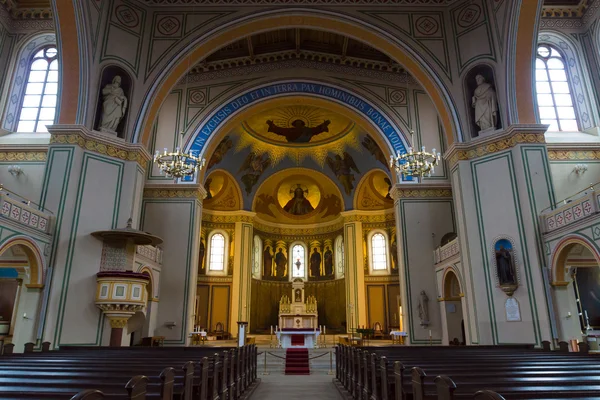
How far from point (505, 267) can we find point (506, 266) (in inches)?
1.5

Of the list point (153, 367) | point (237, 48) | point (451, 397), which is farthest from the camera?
point (237, 48)

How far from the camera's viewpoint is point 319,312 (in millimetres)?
25766

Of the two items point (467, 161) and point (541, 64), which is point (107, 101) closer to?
point (467, 161)

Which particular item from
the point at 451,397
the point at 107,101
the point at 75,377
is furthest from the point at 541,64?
the point at 75,377

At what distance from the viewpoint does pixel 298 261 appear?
1072 inches

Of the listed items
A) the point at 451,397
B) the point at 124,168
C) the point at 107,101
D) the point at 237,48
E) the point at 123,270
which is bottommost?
the point at 451,397

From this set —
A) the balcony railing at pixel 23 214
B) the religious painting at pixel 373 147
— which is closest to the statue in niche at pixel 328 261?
the religious painting at pixel 373 147

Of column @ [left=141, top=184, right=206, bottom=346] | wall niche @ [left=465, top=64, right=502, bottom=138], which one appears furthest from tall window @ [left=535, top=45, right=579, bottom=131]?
column @ [left=141, top=184, right=206, bottom=346]

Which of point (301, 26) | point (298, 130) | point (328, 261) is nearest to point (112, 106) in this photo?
point (301, 26)

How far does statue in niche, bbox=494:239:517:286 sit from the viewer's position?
11938 millimetres

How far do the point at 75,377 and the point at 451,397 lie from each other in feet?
11.3

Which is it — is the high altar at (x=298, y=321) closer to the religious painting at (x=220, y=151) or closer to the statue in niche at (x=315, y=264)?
the statue in niche at (x=315, y=264)

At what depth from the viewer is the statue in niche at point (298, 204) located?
1080 inches

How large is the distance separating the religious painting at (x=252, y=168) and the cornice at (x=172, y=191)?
263 inches
